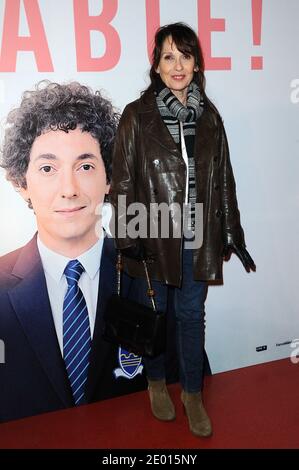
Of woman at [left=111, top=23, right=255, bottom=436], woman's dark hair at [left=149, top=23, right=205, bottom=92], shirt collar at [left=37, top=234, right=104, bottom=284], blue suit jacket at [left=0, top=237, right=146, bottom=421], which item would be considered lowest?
blue suit jacket at [left=0, top=237, right=146, bottom=421]

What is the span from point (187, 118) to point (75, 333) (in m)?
1.27

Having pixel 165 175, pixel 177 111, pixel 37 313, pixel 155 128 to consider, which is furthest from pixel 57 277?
pixel 177 111

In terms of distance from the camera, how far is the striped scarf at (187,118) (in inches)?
85.2

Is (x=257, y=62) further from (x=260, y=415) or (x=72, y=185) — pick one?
(x=260, y=415)

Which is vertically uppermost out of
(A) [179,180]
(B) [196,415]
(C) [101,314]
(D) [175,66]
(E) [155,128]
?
(D) [175,66]

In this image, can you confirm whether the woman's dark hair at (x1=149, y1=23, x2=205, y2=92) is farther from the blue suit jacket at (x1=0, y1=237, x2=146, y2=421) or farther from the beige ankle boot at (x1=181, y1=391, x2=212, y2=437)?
the beige ankle boot at (x1=181, y1=391, x2=212, y2=437)

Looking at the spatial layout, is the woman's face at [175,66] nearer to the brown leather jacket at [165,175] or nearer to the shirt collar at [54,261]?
the brown leather jacket at [165,175]

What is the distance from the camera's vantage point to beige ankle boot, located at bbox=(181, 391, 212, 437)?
2.28 m

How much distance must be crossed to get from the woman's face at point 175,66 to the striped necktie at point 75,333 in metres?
1.06

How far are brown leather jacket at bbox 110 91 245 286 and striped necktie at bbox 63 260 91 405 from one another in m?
0.42

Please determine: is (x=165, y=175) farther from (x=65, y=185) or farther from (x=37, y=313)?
(x=37, y=313)

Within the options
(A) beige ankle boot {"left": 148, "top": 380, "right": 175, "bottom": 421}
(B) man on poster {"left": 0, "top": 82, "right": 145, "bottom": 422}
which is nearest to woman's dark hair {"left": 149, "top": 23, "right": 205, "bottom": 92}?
(B) man on poster {"left": 0, "top": 82, "right": 145, "bottom": 422}

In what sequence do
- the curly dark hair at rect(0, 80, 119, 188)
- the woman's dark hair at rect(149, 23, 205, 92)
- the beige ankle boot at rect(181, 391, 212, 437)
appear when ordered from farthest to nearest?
the curly dark hair at rect(0, 80, 119, 188) → the beige ankle boot at rect(181, 391, 212, 437) → the woman's dark hair at rect(149, 23, 205, 92)

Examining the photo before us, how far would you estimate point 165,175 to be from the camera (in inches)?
85.5
